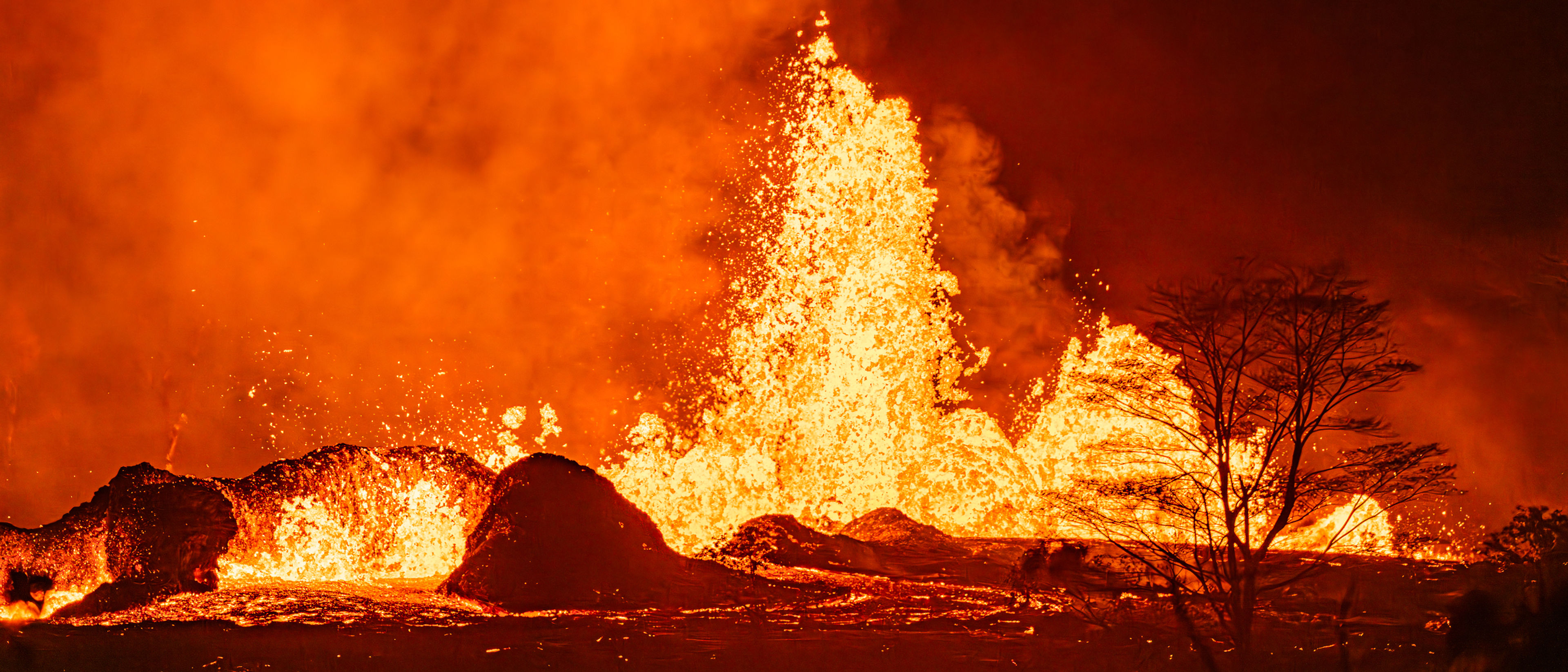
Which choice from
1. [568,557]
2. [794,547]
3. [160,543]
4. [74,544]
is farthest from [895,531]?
[74,544]

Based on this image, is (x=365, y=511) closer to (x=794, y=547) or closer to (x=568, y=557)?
(x=568, y=557)

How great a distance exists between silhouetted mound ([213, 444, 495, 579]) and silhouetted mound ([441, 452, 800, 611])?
1.92 meters

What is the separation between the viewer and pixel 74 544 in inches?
834

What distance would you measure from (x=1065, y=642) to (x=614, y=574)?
9774 mm

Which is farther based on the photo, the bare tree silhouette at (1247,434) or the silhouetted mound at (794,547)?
the silhouetted mound at (794,547)

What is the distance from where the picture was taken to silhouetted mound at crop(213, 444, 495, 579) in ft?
76.3

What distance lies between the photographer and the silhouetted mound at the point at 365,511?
2325 cm

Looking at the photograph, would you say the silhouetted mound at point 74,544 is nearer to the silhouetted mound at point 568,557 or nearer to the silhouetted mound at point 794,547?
the silhouetted mound at point 568,557

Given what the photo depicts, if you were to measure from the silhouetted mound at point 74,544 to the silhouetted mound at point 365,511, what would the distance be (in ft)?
8.97

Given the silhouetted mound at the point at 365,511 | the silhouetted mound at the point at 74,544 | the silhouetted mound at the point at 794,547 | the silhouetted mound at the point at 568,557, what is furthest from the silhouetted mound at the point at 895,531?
the silhouetted mound at the point at 74,544

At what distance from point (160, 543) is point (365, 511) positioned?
4.36 m

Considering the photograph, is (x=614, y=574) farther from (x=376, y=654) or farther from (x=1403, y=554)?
(x=1403, y=554)

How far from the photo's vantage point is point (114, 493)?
21281mm

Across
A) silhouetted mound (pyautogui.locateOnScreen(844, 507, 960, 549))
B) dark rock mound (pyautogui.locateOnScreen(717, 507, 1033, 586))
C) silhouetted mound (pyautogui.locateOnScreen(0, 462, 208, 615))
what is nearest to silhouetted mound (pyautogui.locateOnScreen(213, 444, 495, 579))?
silhouetted mound (pyautogui.locateOnScreen(0, 462, 208, 615))
